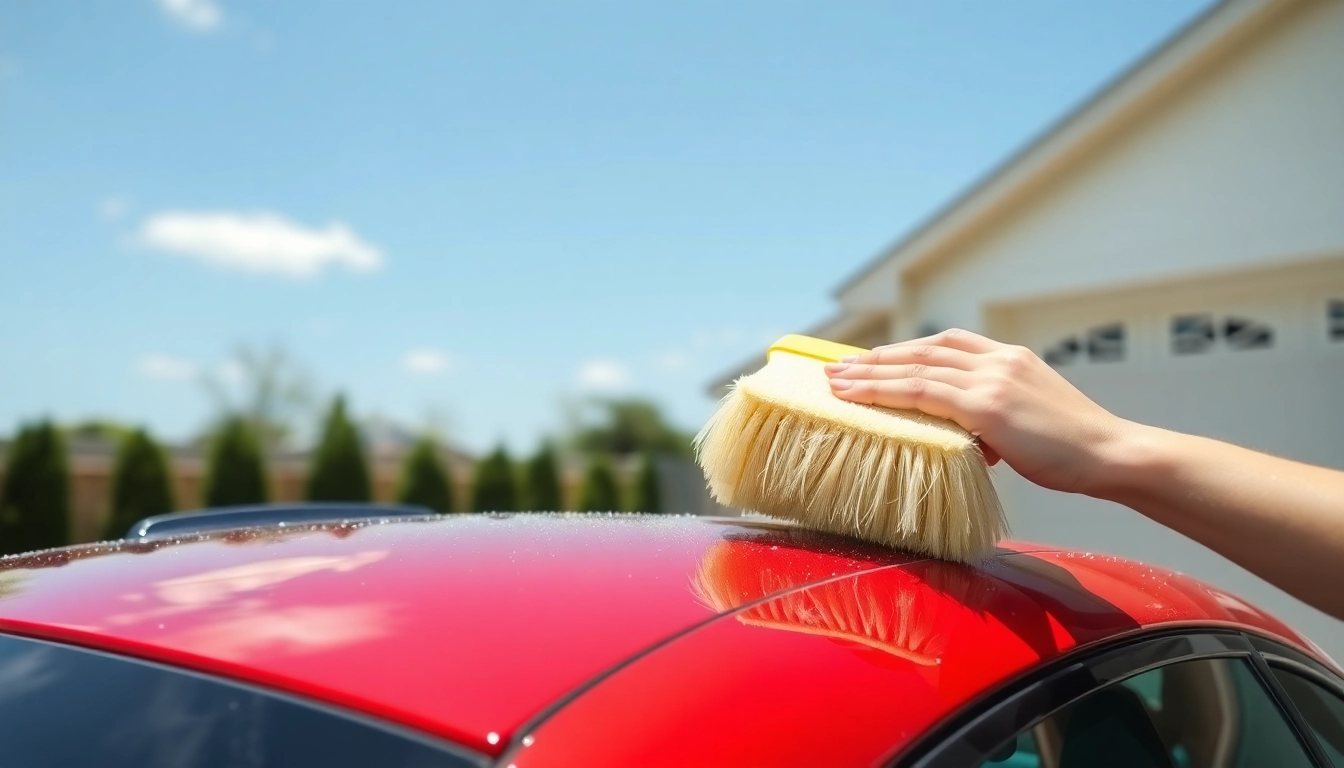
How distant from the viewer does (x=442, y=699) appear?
2.85 ft

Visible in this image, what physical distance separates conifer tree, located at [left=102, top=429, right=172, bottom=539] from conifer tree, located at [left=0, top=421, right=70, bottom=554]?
825mm

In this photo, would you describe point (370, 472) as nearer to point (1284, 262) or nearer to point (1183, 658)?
point (1284, 262)

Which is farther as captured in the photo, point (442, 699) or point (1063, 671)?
point (1063, 671)

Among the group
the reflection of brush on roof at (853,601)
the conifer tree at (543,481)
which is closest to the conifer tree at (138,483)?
the conifer tree at (543,481)

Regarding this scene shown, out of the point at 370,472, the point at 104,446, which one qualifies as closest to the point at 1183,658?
the point at 370,472

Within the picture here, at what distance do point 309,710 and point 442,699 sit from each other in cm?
13

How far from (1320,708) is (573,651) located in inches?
57.8

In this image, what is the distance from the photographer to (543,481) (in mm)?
19141

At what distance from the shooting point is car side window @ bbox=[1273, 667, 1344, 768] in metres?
1.73

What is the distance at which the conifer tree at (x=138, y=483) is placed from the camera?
52.1 feet

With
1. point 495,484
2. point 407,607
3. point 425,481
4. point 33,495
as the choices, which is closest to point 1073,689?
point 407,607

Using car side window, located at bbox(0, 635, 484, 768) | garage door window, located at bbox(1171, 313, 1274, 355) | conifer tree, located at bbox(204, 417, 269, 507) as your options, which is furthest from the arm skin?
conifer tree, located at bbox(204, 417, 269, 507)

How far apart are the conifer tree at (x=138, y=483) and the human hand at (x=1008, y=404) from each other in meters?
16.5

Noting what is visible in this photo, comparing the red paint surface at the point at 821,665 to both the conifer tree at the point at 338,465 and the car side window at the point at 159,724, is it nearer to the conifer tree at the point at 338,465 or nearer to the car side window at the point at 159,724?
the car side window at the point at 159,724
